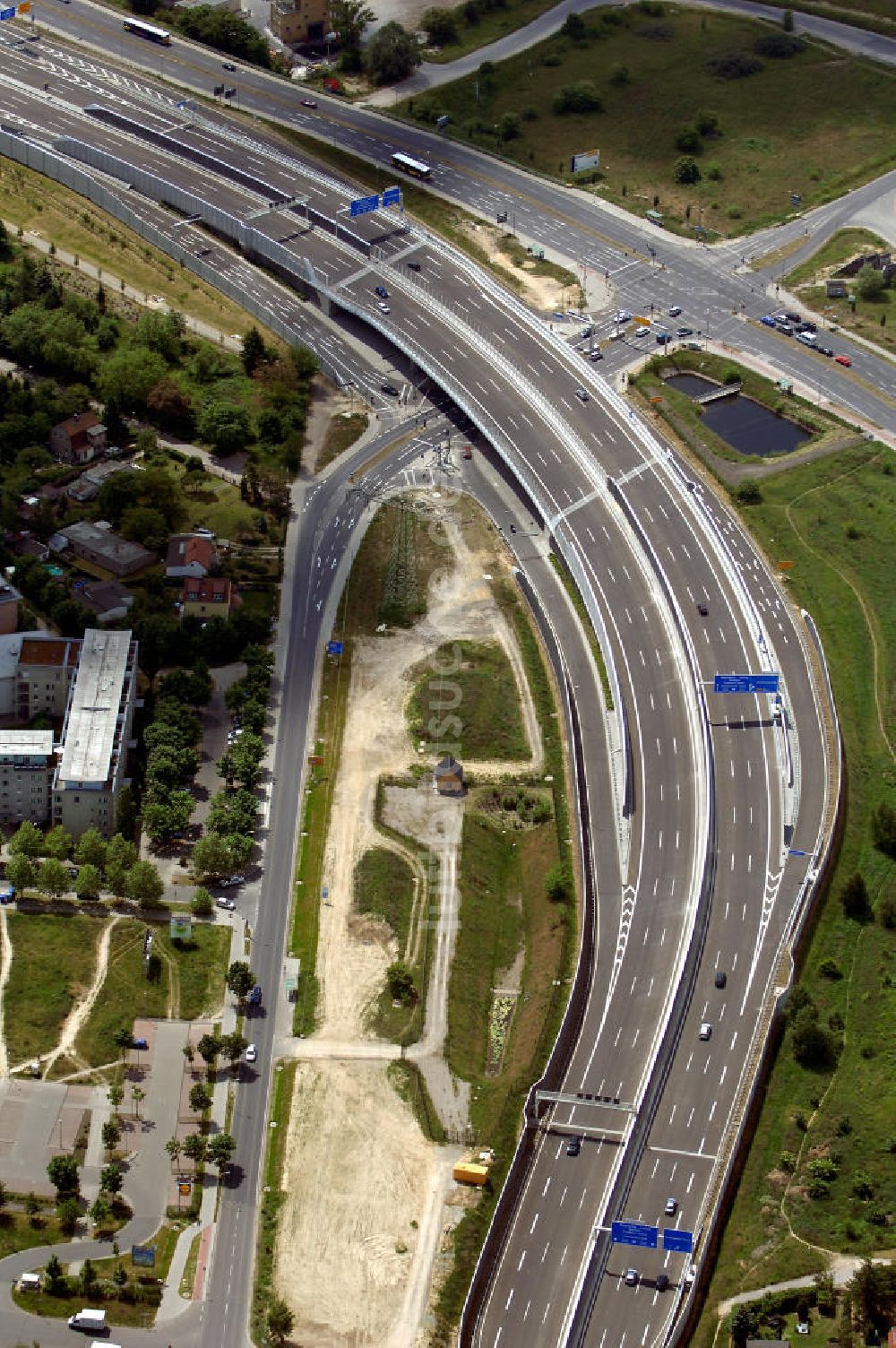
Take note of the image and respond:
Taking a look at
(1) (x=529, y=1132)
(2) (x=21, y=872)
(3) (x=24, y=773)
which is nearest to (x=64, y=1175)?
(2) (x=21, y=872)

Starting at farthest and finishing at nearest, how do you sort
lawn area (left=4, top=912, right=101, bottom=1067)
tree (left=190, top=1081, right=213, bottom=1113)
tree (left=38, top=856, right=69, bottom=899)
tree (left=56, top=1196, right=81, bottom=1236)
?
tree (left=38, top=856, right=69, bottom=899) < lawn area (left=4, top=912, right=101, bottom=1067) < tree (left=190, top=1081, right=213, bottom=1113) < tree (left=56, top=1196, right=81, bottom=1236)

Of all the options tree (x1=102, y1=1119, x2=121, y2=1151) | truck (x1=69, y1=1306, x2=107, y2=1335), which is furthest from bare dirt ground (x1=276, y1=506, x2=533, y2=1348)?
tree (x1=102, y1=1119, x2=121, y2=1151)

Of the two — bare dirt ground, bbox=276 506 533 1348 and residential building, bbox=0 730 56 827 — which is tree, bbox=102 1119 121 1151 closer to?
bare dirt ground, bbox=276 506 533 1348

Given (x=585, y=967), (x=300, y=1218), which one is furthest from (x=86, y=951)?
(x=585, y=967)

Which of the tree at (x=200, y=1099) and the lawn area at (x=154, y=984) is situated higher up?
the lawn area at (x=154, y=984)

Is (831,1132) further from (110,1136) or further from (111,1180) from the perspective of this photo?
(110,1136)

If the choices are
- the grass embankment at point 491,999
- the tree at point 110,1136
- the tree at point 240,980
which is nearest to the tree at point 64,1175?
the tree at point 110,1136

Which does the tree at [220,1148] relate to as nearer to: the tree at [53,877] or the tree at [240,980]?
the tree at [240,980]

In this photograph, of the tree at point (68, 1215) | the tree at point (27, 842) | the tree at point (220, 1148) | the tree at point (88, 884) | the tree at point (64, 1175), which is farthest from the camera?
the tree at point (27, 842)
